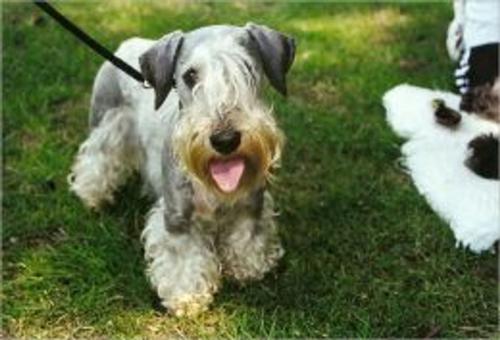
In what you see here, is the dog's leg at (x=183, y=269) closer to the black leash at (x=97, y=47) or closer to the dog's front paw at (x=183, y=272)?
the dog's front paw at (x=183, y=272)

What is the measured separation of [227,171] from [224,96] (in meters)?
0.30

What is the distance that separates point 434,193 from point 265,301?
1.21 metres

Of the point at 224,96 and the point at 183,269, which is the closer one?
the point at 224,96

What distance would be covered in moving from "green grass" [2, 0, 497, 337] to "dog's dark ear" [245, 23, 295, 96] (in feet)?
3.29

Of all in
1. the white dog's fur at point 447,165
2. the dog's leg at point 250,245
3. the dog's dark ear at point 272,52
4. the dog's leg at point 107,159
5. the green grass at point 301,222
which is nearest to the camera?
the dog's dark ear at point 272,52

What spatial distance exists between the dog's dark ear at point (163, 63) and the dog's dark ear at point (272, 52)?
0.29 m

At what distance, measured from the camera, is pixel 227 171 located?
412 cm

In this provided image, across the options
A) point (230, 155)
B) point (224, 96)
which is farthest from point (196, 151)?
point (224, 96)

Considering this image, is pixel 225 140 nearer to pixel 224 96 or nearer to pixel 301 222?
pixel 224 96

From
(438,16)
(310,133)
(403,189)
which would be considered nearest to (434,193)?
(403,189)

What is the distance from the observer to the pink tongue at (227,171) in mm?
4090

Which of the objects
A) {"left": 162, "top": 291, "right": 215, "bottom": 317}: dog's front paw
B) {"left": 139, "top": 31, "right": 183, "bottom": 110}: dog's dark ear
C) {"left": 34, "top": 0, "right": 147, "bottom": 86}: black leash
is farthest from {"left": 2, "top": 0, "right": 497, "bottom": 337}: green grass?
{"left": 139, "top": 31, "right": 183, "bottom": 110}: dog's dark ear

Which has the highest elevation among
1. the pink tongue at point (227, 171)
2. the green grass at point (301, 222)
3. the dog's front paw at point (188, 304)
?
the pink tongue at point (227, 171)

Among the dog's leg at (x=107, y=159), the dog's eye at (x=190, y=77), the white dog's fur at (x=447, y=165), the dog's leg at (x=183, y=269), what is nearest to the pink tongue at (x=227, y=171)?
the dog's eye at (x=190, y=77)
